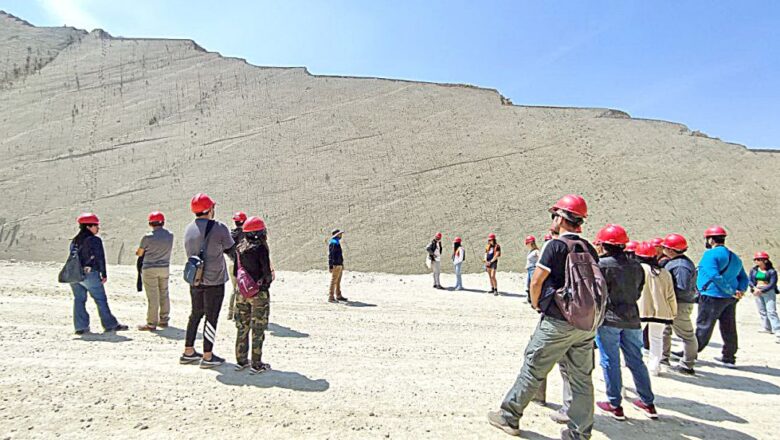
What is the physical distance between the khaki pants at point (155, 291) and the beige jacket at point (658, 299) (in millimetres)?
7166

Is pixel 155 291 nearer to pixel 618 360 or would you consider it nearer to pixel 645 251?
pixel 618 360

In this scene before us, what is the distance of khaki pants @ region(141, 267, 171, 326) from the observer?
282 inches

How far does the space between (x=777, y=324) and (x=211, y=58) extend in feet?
137

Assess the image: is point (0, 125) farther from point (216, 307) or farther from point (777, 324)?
point (777, 324)

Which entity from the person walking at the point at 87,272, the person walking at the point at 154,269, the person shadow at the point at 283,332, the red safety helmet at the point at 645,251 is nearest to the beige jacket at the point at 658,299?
the red safety helmet at the point at 645,251

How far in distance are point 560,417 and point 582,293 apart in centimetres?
153

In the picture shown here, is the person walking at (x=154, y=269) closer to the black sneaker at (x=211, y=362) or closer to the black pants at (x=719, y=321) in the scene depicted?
the black sneaker at (x=211, y=362)

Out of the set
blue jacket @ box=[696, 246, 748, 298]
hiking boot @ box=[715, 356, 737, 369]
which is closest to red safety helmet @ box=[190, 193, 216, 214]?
blue jacket @ box=[696, 246, 748, 298]

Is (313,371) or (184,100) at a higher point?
(184,100)

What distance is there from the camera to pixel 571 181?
82.8ft

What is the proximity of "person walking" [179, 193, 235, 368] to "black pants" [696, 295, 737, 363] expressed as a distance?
6.75 meters

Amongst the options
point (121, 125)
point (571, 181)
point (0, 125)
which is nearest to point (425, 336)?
point (571, 181)

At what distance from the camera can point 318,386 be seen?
4871mm

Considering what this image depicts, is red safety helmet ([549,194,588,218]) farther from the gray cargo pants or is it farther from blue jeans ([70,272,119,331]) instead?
blue jeans ([70,272,119,331])
